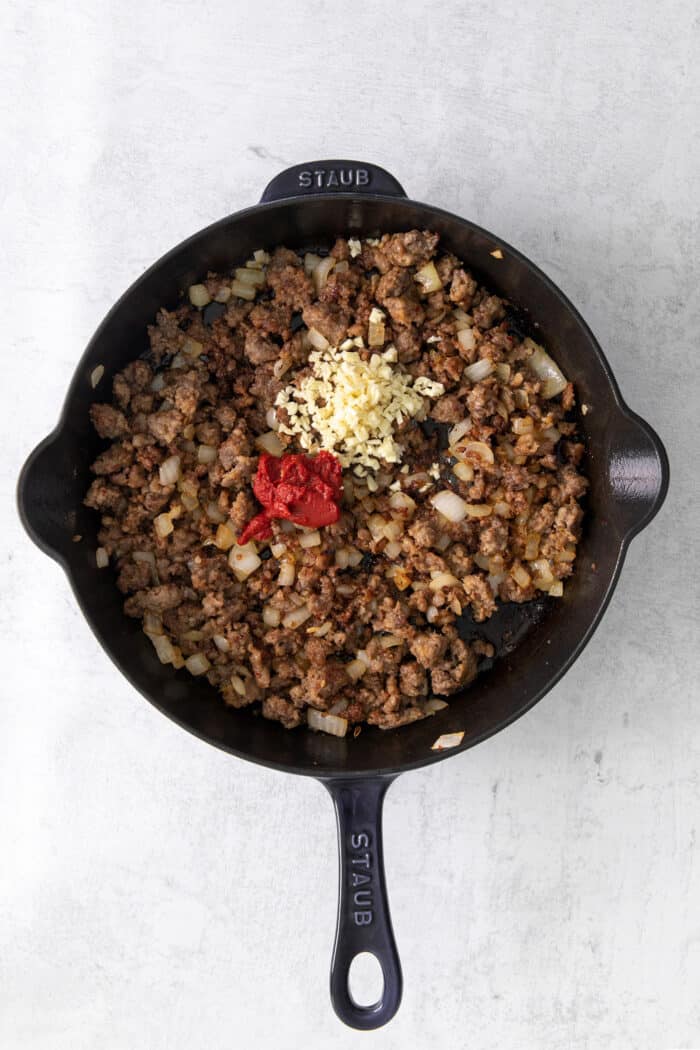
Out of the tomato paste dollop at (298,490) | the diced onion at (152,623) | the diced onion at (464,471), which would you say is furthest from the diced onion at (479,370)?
the diced onion at (152,623)

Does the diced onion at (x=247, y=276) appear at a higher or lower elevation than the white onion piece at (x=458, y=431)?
higher

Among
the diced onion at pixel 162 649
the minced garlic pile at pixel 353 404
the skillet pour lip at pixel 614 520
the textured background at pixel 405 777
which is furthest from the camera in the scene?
the textured background at pixel 405 777

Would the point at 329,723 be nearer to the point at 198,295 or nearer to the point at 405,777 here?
the point at 405,777

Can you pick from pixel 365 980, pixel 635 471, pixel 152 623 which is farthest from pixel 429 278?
pixel 365 980

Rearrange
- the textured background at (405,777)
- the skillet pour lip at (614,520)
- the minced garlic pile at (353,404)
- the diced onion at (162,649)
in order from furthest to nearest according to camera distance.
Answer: the textured background at (405,777) < the diced onion at (162,649) < the minced garlic pile at (353,404) < the skillet pour lip at (614,520)

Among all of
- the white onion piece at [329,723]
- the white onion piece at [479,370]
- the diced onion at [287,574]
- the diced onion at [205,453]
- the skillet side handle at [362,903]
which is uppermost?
the white onion piece at [479,370]

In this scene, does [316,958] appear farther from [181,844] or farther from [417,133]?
[417,133]

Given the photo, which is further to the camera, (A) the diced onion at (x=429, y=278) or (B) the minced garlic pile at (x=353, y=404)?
(A) the diced onion at (x=429, y=278)

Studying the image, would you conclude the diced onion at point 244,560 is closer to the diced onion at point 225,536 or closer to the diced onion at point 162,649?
the diced onion at point 225,536
